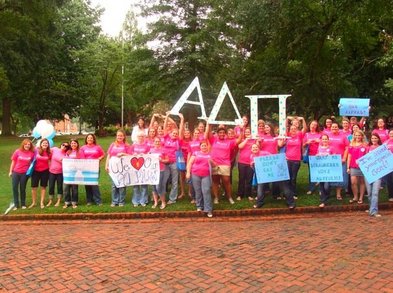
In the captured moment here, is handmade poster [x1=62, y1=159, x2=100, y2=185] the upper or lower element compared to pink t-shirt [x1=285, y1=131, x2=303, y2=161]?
lower

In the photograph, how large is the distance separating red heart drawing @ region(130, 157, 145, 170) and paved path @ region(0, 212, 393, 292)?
1.58m

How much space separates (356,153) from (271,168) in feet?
6.61

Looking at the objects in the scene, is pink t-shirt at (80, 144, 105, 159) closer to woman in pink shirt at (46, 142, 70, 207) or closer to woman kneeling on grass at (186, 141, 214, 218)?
woman in pink shirt at (46, 142, 70, 207)

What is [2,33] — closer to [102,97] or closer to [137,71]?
[137,71]

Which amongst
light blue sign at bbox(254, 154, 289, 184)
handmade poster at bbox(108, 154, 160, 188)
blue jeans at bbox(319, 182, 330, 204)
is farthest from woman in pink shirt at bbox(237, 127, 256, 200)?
handmade poster at bbox(108, 154, 160, 188)

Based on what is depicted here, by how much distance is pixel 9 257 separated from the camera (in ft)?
22.5

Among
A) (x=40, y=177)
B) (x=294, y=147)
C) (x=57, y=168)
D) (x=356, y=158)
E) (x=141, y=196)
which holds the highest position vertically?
(x=294, y=147)

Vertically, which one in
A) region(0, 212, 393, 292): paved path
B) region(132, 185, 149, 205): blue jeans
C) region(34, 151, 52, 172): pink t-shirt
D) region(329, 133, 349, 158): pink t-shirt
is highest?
region(329, 133, 349, 158): pink t-shirt

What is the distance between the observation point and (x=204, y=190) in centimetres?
945

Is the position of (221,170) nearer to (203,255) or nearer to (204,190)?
(204,190)

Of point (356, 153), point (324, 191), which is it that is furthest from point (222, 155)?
point (356, 153)

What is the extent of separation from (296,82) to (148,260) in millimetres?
14950

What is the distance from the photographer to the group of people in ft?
32.8

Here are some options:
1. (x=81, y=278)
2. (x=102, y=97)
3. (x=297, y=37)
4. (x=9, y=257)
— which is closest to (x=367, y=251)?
(x=81, y=278)
